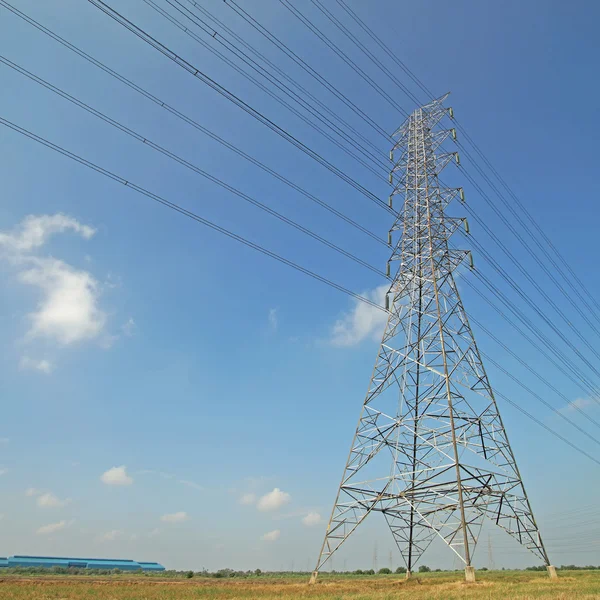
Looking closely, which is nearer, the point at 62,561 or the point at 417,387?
the point at 417,387

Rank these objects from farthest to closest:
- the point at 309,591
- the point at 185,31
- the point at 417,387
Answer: the point at 417,387, the point at 309,591, the point at 185,31

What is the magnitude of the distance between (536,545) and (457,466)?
7.12 meters

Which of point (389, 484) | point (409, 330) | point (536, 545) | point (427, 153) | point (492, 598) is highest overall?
point (427, 153)

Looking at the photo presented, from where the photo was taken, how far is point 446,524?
2052 centimetres

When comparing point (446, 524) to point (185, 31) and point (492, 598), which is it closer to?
point (492, 598)

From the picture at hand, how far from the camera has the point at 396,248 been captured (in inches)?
1188

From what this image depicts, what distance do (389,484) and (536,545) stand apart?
26.1 ft

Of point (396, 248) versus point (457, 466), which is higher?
point (396, 248)

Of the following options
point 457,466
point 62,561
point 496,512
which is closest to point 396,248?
point 457,466

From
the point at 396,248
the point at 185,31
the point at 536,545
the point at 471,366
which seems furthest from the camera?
the point at 396,248

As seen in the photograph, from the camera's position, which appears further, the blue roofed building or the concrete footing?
the blue roofed building

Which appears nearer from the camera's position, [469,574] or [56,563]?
[469,574]

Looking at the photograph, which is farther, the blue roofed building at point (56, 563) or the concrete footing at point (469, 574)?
the blue roofed building at point (56, 563)

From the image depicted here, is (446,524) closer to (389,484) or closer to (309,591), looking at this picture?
(389,484)
